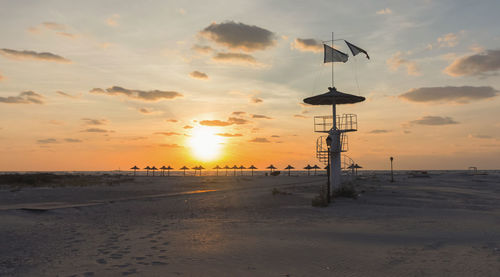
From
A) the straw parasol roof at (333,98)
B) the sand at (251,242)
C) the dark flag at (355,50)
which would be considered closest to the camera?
the sand at (251,242)

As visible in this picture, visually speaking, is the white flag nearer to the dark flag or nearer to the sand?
the dark flag

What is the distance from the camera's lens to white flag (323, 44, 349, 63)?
984 inches

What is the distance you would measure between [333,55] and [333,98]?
11.6ft

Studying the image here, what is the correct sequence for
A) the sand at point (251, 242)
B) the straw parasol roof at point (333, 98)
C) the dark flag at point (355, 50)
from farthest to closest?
the dark flag at point (355, 50)
the straw parasol roof at point (333, 98)
the sand at point (251, 242)

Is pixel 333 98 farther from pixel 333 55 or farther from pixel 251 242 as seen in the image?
pixel 251 242

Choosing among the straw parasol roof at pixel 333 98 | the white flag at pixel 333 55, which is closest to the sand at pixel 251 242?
the straw parasol roof at pixel 333 98

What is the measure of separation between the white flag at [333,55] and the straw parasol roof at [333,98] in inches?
93.3

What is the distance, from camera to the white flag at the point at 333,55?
984 inches

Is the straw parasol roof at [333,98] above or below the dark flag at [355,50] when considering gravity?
below

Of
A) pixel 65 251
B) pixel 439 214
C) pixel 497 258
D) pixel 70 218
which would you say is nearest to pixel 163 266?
pixel 65 251

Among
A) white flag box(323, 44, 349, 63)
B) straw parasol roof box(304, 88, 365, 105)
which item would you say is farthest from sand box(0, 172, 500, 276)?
white flag box(323, 44, 349, 63)

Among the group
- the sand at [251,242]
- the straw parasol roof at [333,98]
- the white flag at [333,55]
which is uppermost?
the white flag at [333,55]

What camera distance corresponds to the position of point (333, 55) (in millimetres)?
25312

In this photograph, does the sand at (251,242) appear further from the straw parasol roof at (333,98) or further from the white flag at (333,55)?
the white flag at (333,55)
